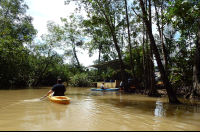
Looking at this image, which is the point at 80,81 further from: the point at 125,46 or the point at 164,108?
the point at 164,108

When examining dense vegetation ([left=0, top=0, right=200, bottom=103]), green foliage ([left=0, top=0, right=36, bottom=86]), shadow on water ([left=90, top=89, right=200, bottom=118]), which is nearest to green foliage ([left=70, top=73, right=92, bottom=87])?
dense vegetation ([left=0, top=0, right=200, bottom=103])

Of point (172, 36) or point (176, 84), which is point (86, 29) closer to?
point (172, 36)

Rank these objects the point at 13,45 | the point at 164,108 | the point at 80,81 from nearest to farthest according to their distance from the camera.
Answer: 1. the point at 164,108
2. the point at 13,45
3. the point at 80,81

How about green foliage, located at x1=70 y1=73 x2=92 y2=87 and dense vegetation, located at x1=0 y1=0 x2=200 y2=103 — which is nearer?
dense vegetation, located at x1=0 y1=0 x2=200 y2=103

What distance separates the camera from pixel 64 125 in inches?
162

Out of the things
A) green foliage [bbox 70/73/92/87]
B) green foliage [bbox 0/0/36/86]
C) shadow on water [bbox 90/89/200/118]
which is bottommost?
shadow on water [bbox 90/89/200/118]

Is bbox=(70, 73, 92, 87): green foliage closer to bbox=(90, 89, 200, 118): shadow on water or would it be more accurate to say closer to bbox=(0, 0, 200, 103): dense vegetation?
bbox=(0, 0, 200, 103): dense vegetation

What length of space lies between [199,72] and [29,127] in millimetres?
9076

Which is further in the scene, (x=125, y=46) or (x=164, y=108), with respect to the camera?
(x=125, y=46)

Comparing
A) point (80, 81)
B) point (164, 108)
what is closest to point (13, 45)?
point (80, 81)

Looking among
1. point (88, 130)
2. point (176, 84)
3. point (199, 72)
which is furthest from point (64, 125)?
point (176, 84)

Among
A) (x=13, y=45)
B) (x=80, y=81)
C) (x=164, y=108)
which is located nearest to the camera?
(x=164, y=108)

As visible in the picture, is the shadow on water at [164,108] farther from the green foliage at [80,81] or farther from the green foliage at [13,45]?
the green foliage at [80,81]

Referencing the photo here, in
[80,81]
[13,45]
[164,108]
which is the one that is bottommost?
[164,108]
